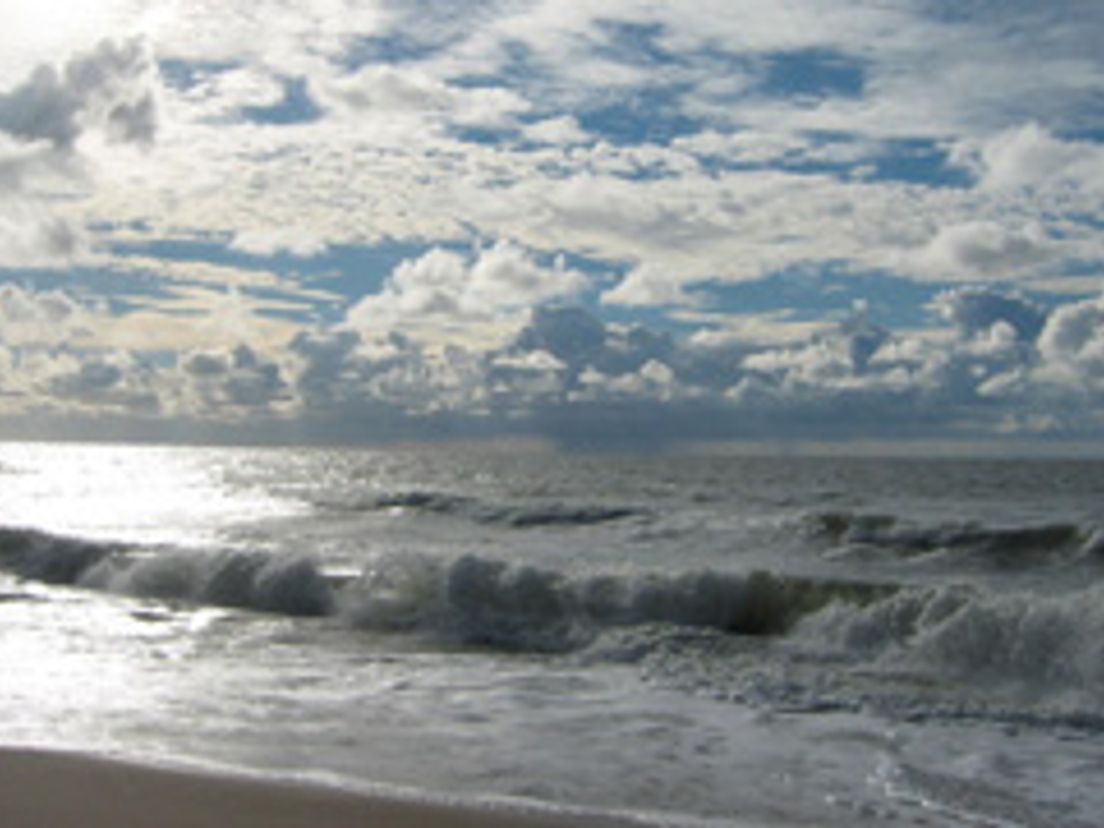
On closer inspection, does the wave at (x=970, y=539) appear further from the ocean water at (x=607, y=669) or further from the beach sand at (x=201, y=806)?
the beach sand at (x=201, y=806)

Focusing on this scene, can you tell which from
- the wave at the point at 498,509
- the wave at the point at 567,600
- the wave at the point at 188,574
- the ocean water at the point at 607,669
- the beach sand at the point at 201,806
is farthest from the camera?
the wave at the point at 498,509

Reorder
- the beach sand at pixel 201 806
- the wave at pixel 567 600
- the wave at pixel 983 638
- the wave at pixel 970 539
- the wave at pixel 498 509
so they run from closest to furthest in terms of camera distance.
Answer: the beach sand at pixel 201 806 < the wave at pixel 983 638 < the wave at pixel 567 600 < the wave at pixel 970 539 < the wave at pixel 498 509

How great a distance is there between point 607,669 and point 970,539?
1568cm

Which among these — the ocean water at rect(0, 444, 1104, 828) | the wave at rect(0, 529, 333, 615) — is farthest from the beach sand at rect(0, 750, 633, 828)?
the wave at rect(0, 529, 333, 615)

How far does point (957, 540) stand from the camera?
939 inches

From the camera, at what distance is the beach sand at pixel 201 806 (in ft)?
18.1

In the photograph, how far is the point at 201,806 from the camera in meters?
5.73

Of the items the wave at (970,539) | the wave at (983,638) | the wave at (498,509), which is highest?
the wave at (983,638)

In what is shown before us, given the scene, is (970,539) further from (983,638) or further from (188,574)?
(188,574)

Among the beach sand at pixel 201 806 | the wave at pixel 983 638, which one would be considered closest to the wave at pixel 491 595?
the wave at pixel 983 638

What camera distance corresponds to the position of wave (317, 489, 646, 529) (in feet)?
103

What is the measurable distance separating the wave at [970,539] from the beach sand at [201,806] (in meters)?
18.1

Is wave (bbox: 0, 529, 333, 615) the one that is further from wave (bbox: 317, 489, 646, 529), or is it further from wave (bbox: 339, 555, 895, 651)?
wave (bbox: 317, 489, 646, 529)

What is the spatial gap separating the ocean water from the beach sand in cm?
34
